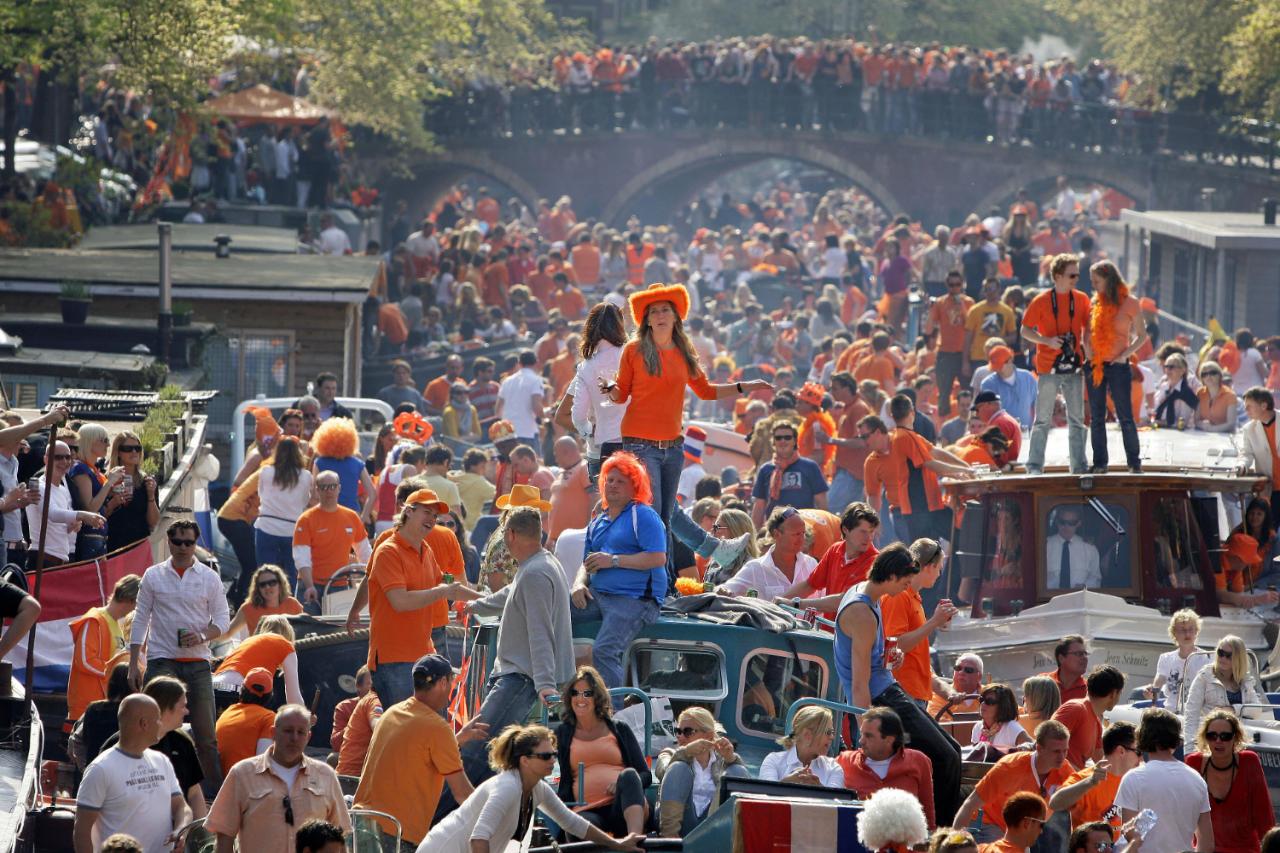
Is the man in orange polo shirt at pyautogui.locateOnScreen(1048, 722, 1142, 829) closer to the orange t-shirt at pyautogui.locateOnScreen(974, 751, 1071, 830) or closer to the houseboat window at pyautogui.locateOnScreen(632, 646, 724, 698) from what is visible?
the orange t-shirt at pyautogui.locateOnScreen(974, 751, 1071, 830)

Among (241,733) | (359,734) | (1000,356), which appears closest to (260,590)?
(241,733)

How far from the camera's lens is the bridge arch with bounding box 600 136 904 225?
55.7m

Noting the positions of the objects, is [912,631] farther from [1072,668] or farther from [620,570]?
[620,570]

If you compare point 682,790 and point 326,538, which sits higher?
point 682,790

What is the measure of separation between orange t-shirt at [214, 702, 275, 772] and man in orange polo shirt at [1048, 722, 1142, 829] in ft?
Answer: 13.2

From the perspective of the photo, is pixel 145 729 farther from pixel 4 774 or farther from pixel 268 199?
pixel 268 199

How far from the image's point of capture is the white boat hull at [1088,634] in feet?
49.4

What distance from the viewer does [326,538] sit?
17.2m

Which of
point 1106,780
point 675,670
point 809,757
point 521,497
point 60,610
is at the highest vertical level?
point 521,497

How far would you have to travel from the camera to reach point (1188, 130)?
50.3 m

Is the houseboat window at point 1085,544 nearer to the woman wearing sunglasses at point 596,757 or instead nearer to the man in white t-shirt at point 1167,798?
the man in white t-shirt at point 1167,798

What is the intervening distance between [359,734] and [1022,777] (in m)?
3.38

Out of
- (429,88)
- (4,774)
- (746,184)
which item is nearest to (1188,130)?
(429,88)

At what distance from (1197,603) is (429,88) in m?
30.4
